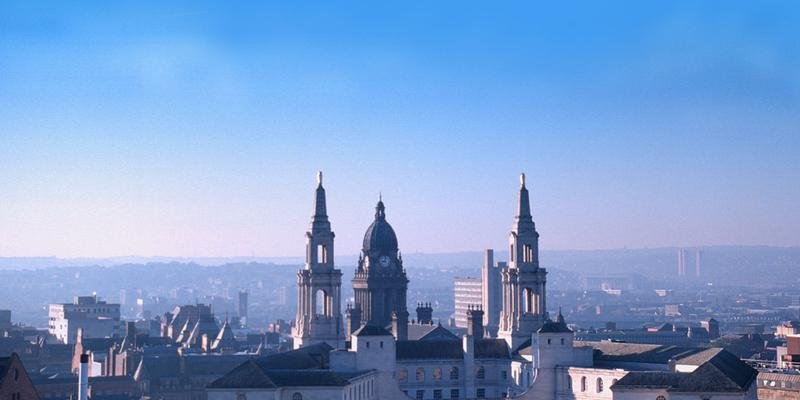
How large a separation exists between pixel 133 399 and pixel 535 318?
35.8 meters

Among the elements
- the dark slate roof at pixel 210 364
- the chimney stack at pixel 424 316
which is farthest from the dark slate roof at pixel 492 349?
the dark slate roof at pixel 210 364

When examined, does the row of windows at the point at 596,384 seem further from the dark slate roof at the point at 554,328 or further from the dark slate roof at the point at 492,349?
the dark slate roof at the point at 492,349

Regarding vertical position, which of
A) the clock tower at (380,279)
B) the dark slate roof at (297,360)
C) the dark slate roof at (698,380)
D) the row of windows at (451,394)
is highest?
the clock tower at (380,279)

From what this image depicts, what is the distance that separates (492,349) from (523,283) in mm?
7955

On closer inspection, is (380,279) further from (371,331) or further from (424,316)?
(371,331)

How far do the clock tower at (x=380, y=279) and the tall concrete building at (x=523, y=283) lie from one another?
571 inches

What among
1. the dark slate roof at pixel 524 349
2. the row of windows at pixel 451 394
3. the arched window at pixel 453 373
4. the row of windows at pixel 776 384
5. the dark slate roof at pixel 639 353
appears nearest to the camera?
the dark slate roof at pixel 639 353

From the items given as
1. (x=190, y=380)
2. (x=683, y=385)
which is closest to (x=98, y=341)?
(x=190, y=380)

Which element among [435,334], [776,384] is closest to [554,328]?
[435,334]

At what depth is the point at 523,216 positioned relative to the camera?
12662 centimetres

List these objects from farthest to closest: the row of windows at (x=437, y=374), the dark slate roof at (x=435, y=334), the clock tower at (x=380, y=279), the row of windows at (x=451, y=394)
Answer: the clock tower at (x=380, y=279)
the dark slate roof at (x=435, y=334)
the row of windows at (x=451, y=394)
the row of windows at (x=437, y=374)

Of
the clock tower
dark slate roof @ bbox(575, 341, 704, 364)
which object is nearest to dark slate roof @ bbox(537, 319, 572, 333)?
dark slate roof @ bbox(575, 341, 704, 364)

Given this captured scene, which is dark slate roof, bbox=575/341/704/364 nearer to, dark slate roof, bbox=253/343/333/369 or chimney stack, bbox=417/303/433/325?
dark slate roof, bbox=253/343/333/369

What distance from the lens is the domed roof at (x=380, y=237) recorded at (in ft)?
454
